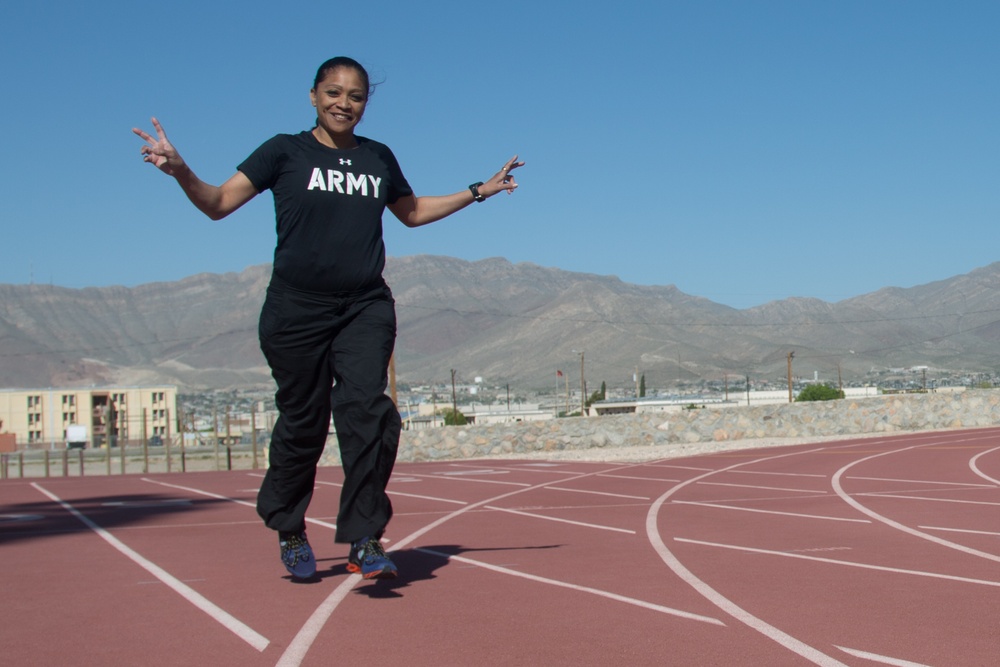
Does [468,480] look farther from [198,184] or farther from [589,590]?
[198,184]

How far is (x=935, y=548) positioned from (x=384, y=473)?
3276 millimetres

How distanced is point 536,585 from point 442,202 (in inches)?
72.5

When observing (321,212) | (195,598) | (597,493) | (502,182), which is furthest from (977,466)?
(195,598)

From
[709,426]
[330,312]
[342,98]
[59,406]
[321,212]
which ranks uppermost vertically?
[59,406]

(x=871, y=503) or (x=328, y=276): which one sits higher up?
(x=328, y=276)

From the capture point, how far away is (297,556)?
524 cm

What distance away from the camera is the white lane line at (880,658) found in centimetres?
357

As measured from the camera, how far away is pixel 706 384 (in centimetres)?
16862

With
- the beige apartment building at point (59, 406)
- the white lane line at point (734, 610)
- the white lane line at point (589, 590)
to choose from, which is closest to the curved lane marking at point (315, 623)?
the white lane line at point (589, 590)

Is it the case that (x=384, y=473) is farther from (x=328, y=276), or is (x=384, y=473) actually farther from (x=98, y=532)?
(x=98, y=532)

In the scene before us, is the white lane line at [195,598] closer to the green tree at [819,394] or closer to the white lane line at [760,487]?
A: the white lane line at [760,487]

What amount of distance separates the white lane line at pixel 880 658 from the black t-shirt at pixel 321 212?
2.42m

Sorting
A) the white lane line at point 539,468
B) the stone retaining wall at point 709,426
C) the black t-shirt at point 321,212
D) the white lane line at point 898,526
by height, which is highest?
the black t-shirt at point 321,212

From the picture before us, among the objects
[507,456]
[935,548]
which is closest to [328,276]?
[935,548]
